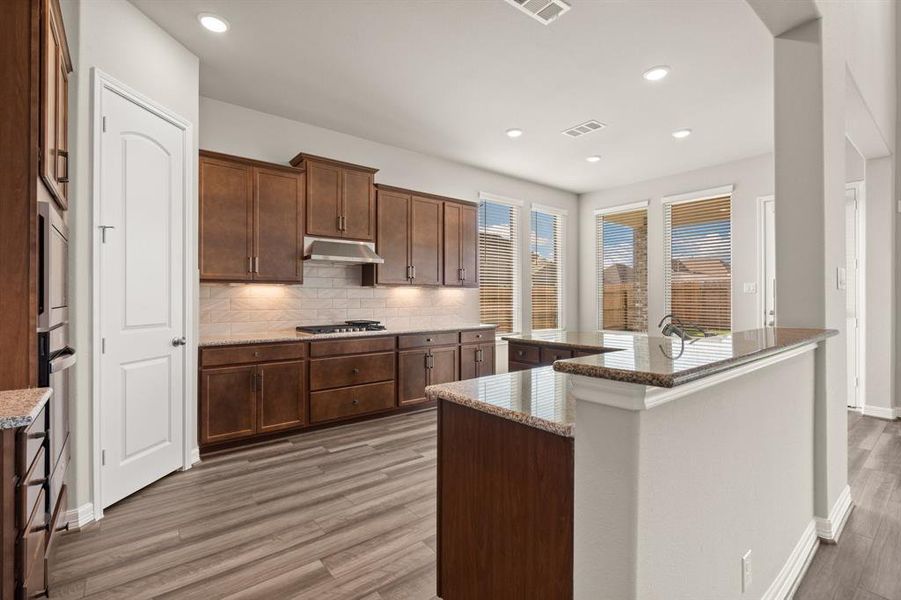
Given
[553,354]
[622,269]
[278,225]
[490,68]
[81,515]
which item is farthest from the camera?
[622,269]

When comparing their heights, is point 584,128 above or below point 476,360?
above

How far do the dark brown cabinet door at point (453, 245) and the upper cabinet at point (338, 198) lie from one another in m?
1.01

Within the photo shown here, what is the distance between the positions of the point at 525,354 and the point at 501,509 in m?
2.37

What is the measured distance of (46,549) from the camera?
1719 mm

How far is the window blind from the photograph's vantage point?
6125 mm

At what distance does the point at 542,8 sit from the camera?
8.71 feet

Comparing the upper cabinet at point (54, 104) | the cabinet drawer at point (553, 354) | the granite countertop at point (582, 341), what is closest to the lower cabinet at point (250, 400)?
the upper cabinet at point (54, 104)

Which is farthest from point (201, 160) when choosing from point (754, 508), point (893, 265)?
point (893, 265)

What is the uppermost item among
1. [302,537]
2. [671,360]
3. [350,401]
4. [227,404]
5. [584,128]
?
[584,128]

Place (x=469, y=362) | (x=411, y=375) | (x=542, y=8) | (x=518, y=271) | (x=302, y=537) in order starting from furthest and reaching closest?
1. (x=518, y=271)
2. (x=469, y=362)
3. (x=411, y=375)
4. (x=542, y=8)
5. (x=302, y=537)

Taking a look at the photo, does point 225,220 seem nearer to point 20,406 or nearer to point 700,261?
point 20,406

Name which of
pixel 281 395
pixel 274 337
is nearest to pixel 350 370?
pixel 281 395

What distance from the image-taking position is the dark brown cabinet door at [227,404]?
335 centimetres

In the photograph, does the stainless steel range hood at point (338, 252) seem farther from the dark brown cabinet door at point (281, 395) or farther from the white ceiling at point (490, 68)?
the white ceiling at point (490, 68)
